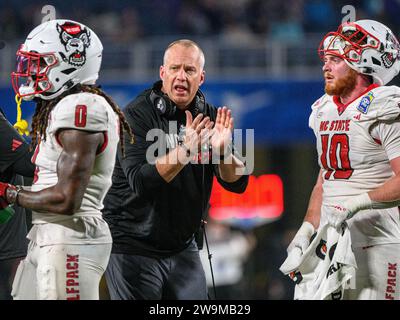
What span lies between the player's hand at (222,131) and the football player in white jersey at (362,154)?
20.8 inches

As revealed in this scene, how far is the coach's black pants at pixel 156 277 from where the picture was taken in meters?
5.20

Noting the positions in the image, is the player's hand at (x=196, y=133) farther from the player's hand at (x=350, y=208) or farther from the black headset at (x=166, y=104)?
the player's hand at (x=350, y=208)

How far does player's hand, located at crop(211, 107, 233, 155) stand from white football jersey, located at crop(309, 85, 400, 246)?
0.53m

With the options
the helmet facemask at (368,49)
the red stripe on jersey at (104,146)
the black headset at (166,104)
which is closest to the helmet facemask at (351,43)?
the helmet facemask at (368,49)

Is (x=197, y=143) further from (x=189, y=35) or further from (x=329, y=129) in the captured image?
(x=189, y=35)

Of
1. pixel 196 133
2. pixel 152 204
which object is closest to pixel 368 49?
pixel 196 133

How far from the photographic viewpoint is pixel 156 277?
205 inches

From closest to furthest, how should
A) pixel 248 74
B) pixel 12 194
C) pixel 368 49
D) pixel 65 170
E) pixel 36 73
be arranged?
1. pixel 65 170
2. pixel 12 194
3. pixel 36 73
4. pixel 368 49
5. pixel 248 74

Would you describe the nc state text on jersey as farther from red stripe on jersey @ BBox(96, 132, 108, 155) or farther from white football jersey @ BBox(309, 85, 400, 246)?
red stripe on jersey @ BBox(96, 132, 108, 155)

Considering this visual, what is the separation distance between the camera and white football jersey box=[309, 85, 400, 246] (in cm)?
480

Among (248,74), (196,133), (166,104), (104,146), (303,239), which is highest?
(248,74)

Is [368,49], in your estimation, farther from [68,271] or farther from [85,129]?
[68,271]

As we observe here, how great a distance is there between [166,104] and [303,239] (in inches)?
42.9
